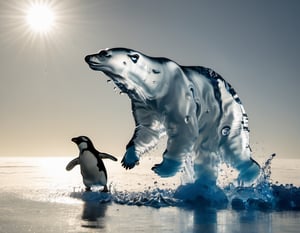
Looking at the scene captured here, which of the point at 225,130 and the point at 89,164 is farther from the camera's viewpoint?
the point at 89,164

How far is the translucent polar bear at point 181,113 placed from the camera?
39.4ft

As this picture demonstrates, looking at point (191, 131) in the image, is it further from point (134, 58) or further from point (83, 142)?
point (83, 142)

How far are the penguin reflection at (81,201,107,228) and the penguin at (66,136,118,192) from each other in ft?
14.0

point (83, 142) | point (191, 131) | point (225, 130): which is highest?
point (83, 142)

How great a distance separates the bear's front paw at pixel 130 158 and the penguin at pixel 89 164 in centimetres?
343

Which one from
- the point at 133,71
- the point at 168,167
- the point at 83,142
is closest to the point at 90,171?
the point at 83,142

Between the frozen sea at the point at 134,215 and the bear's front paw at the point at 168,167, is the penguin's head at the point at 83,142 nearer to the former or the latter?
the frozen sea at the point at 134,215

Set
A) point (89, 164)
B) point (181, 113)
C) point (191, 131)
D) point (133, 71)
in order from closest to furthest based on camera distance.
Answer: point (191, 131) → point (181, 113) → point (133, 71) → point (89, 164)

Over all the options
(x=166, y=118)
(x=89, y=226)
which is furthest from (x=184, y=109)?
(x=89, y=226)

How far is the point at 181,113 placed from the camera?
1210 cm

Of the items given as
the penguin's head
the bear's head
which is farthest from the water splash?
the penguin's head

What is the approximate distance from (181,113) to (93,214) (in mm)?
3404

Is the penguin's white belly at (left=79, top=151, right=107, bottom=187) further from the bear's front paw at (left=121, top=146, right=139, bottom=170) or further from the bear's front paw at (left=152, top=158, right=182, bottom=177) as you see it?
the bear's front paw at (left=152, top=158, right=182, bottom=177)

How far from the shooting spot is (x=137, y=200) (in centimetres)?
1259
